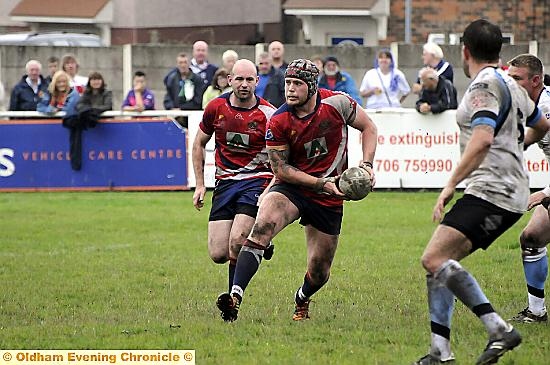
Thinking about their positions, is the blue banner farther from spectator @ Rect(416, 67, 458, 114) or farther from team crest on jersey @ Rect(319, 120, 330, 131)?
team crest on jersey @ Rect(319, 120, 330, 131)

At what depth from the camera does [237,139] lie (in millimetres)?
10281

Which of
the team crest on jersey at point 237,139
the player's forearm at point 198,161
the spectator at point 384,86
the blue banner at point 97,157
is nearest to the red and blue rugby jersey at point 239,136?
the team crest on jersey at point 237,139

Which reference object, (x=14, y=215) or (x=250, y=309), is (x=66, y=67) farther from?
(x=250, y=309)

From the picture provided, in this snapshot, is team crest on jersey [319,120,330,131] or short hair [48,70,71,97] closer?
team crest on jersey [319,120,330,131]

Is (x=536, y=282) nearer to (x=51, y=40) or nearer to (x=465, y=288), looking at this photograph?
(x=465, y=288)

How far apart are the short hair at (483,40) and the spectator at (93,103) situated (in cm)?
1275

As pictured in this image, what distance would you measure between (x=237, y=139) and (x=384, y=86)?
33.2 feet

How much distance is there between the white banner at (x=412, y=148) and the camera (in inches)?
744

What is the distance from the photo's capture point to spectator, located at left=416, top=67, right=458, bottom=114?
61.9 ft

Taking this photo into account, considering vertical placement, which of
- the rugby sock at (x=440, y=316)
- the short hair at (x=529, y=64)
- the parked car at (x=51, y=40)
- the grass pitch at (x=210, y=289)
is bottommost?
the grass pitch at (x=210, y=289)

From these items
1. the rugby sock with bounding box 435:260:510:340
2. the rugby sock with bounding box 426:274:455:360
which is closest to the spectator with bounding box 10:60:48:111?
the rugby sock with bounding box 426:274:455:360

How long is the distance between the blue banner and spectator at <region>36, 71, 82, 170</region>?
117 millimetres

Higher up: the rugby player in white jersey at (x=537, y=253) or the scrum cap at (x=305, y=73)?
the scrum cap at (x=305, y=73)

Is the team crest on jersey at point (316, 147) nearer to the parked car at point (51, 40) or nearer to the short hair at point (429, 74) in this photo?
the short hair at point (429, 74)
